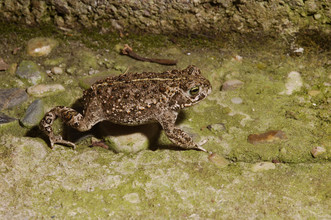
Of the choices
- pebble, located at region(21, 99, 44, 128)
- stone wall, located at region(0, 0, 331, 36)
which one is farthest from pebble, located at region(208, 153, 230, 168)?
pebble, located at region(21, 99, 44, 128)

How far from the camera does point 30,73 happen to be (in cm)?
475

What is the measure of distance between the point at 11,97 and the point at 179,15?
8.09 feet

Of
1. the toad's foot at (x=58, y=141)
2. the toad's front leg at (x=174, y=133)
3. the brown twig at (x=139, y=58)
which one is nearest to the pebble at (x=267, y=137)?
the toad's front leg at (x=174, y=133)

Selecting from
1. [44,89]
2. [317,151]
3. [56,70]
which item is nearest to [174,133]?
Result: [317,151]

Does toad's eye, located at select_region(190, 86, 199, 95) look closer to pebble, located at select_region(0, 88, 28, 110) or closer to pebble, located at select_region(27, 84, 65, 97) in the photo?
pebble, located at select_region(27, 84, 65, 97)

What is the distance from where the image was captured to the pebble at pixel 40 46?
4.99m

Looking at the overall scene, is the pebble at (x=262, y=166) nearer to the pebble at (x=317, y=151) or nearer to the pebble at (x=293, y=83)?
the pebble at (x=317, y=151)

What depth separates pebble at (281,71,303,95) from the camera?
462 centimetres

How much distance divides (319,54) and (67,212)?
12.8ft

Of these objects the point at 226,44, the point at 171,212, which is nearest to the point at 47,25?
the point at 226,44

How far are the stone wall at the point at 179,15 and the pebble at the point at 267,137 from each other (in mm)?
1628

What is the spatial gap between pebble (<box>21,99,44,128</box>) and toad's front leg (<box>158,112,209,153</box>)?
1.52m

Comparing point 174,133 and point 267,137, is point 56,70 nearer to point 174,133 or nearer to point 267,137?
point 174,133

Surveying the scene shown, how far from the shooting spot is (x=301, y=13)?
183 inches
